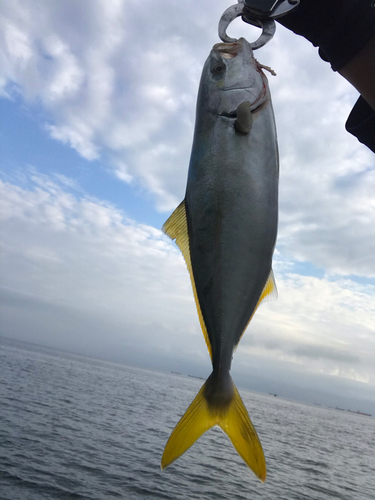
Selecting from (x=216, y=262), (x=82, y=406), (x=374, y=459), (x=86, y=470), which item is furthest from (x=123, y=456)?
(x=374, y=459)

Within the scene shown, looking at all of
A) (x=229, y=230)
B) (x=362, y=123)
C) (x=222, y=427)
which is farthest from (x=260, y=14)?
(x=222, y=427)

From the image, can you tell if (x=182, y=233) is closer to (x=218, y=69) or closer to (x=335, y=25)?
(x=218, y=69)

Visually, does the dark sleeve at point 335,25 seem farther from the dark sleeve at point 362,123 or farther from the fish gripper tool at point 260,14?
the dark sleeve at point 362,123

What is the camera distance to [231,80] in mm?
2229

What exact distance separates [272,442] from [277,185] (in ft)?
125

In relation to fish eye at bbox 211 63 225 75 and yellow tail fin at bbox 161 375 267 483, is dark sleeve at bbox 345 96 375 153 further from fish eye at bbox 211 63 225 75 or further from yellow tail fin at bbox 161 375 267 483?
yellow tail fin at bbox 161 375 267 483

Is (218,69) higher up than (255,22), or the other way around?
(255,22)

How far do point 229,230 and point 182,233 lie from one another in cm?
38

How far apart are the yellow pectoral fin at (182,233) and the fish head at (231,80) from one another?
643 mm

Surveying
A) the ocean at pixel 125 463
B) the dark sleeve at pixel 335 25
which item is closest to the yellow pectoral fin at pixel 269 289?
the dark sleeve at pixel 335 25

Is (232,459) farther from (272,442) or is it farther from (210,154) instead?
(210,154)

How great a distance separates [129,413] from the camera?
3434cm

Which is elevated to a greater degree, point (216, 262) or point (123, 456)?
point (216, 262)

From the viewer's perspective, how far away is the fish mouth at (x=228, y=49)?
2.32m
